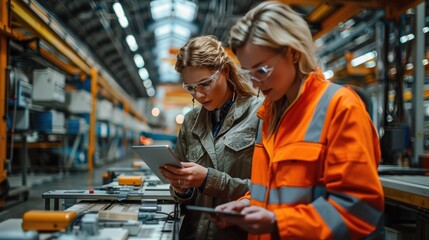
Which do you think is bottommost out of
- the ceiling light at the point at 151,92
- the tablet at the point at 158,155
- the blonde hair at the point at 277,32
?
the tablet at the point at 158,155

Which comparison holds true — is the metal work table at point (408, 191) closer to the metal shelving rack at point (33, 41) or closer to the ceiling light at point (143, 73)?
the metal shelving rack at point (33, 41)

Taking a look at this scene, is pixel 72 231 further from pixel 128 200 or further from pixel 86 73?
pixel 86 73

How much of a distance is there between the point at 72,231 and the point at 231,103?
957 mm

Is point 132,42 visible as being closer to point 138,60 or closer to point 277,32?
point 138,60

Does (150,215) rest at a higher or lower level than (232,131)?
lower

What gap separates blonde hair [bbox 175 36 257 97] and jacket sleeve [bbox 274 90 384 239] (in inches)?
31.1

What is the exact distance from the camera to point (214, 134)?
179 centimetres

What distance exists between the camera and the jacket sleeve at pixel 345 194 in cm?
100

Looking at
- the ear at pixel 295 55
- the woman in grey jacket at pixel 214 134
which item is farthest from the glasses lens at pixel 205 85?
the ear at pixel 295 55

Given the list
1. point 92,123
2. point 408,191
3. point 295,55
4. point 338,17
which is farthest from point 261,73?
point 92,123

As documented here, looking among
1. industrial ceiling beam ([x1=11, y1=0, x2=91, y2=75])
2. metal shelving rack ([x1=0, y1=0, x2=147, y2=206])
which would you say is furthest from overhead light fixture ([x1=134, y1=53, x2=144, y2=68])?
industrial ceiling beam ([x1=11, y1=0, x2=91, y2=75])

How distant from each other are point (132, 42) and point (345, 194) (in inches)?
388

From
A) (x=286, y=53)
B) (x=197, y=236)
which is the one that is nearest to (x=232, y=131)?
(x=197, y=236)

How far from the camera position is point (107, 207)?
176 cm
